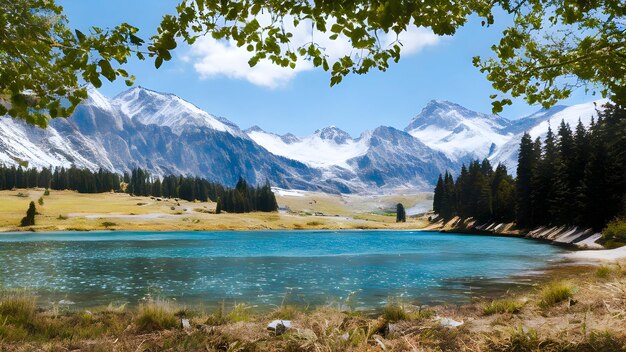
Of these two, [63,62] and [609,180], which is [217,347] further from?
[609,180]

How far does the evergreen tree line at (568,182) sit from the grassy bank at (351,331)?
3694cm

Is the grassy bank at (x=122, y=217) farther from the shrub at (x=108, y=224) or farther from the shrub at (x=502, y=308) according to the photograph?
the shrub at (x=502, y=308)

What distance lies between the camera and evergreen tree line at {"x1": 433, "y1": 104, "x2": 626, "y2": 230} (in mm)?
60781

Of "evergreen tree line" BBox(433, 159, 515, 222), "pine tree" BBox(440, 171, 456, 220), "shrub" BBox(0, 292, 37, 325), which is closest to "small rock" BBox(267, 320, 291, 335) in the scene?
"shrub" BBox(0, 292, 37, 325)

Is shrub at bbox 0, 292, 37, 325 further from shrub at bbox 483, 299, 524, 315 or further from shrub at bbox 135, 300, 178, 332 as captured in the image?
shrub at bbox 483, 299, 524, 315

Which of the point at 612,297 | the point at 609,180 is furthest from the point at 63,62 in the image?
the point at 609,180

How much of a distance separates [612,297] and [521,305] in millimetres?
2677

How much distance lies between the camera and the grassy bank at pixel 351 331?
7500 mm

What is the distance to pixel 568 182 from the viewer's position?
71562 millimetres

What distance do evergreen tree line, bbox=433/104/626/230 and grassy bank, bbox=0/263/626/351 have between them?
121 ft

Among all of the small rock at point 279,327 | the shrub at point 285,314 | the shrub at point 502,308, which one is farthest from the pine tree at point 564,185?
the small rock at point 279,327

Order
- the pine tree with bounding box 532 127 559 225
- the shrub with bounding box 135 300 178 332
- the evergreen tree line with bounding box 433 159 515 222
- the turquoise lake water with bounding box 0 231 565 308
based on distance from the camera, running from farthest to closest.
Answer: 1. the evergreen tree line with bounding box 433 159 515 222
2. the pine tree with bounding box 532 127 559 225
3. the turquoise lake water with bounding box 0 231 565 308
4. the shrub with bounding box 135 300 178 332

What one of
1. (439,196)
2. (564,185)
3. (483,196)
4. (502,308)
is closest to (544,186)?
(564,185)

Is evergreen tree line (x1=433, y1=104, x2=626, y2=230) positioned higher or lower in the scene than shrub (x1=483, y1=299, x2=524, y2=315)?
higher
